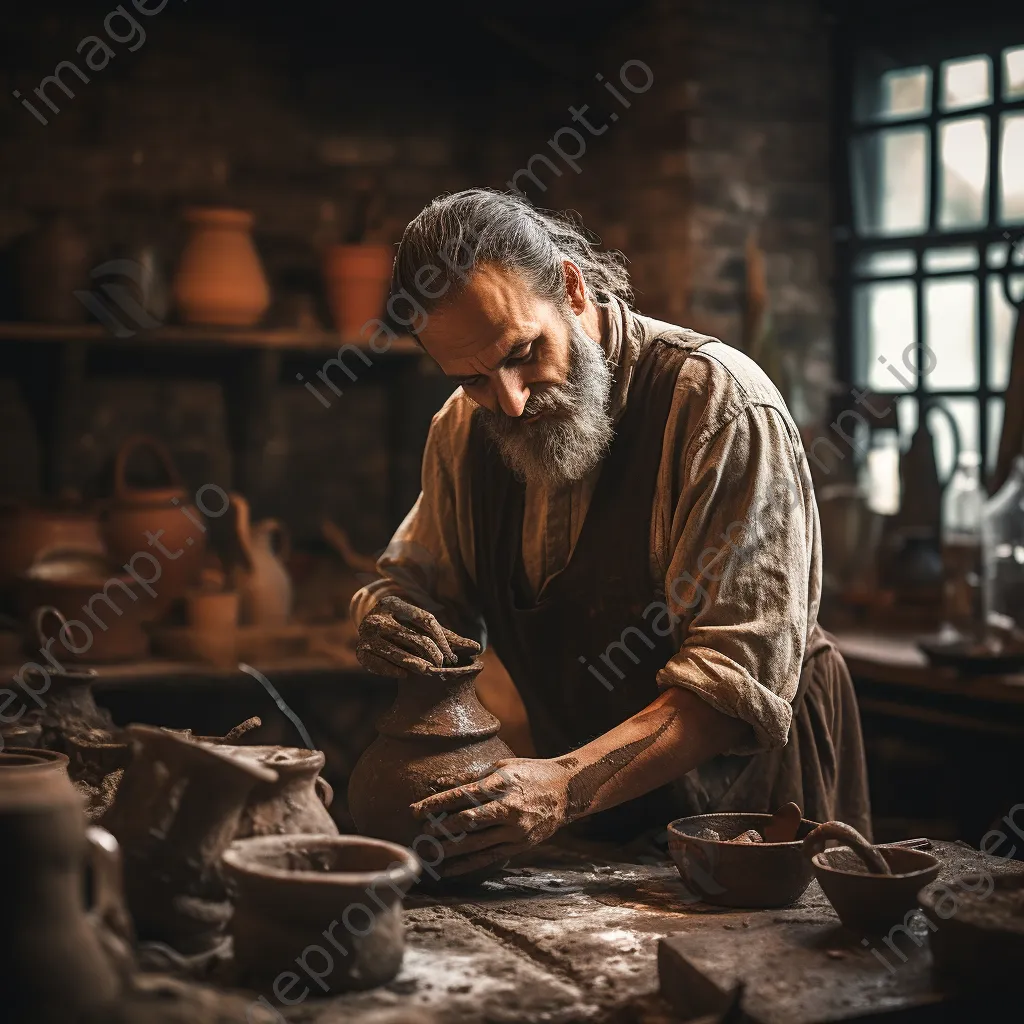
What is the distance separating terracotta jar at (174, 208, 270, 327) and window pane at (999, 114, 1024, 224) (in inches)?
Answer: 110

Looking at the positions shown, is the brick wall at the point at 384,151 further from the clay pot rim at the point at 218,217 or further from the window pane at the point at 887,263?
the clay pot rim at the point at 218,217

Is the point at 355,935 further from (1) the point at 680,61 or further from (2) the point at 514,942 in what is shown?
(1) the point at 680,61

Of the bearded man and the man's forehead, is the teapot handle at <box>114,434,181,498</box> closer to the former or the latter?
the bearded man

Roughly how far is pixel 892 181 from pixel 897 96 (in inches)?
12.7

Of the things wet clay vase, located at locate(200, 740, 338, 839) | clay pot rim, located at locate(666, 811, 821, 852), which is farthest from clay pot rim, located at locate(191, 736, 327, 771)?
clay pot rim, located at locate(666, 811, 821, 852)

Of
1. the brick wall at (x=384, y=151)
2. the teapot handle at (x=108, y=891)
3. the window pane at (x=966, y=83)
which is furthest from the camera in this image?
the brick wall at (x=384, y=151)

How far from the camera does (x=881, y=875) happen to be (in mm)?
2137

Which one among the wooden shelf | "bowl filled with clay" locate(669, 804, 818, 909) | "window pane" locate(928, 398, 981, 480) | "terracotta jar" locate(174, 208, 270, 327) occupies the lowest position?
"bowl filled with clay" locate(669, 804, 818, 909)

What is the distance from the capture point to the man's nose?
8.84ft

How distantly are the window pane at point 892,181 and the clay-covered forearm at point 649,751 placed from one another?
3445 mm

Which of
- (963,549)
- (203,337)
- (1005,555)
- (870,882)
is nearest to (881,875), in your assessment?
(870,882)

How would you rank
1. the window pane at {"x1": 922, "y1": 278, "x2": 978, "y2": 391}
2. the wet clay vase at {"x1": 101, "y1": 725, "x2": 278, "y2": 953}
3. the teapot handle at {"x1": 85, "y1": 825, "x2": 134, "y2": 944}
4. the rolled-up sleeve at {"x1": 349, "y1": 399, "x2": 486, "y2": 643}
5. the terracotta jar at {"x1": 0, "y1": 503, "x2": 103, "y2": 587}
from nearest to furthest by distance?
the teapot handle at {"x1": 85, "y1": 825, "x2": 134, "y2": 944}
the wet clay vase at {"x1": 101, "y1": 725, "x2": 278, "y2": 953}
the rolled-up sleeve at {"x1": 349, "y1": 399, "x2": 486, "y2": 643}
the terracotta jar at {"x1": 0, "y1": 503, "x2": 103, "y2": 587}
the window pane at {"x1": 922, "y1": 278, "x2": 978, "y2": 391}

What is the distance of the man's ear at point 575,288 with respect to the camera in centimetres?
282

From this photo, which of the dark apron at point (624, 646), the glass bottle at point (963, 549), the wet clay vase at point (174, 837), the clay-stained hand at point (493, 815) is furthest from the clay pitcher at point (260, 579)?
the wet clay vase at point (174, 837)
